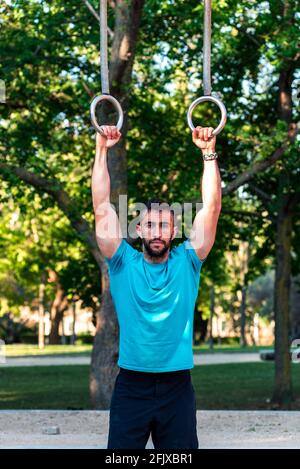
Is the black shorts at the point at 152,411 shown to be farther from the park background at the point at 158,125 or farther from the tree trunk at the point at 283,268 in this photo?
the tree trunk at the point at 283,268

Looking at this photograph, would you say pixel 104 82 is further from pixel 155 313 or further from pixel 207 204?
pixel 155 313

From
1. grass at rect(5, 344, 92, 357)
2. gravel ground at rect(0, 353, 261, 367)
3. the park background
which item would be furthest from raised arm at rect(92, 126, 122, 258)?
grass at rect(5, 344, 92, 357)

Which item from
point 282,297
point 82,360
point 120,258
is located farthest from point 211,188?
point 82,360

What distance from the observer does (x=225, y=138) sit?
20.9m

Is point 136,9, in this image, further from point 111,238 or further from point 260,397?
point 111,238

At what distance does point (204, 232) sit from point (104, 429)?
877cm

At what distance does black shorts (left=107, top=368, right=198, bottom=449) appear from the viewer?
17.3ft

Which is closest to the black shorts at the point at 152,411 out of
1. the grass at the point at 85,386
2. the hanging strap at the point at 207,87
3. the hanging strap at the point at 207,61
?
the hanging strap at the point at 207,87

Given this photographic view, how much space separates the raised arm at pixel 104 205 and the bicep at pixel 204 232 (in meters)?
0.38

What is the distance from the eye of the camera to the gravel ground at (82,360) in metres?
34.5

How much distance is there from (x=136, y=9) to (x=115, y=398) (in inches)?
482

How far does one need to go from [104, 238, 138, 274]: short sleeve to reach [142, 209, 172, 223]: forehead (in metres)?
0.20

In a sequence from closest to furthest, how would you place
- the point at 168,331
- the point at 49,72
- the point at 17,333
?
the point at 168,331
the point at 49,72
the point at 17,333

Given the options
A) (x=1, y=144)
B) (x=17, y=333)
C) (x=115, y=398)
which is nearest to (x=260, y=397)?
(x=1, y=144)
